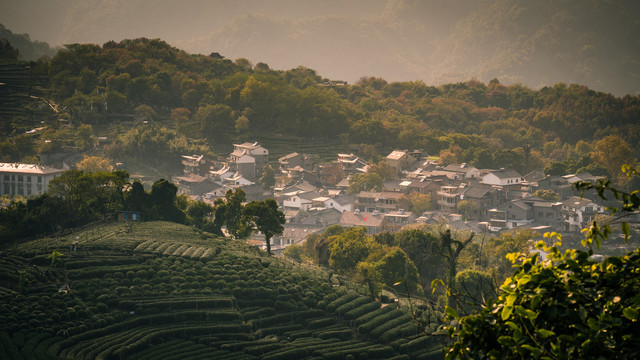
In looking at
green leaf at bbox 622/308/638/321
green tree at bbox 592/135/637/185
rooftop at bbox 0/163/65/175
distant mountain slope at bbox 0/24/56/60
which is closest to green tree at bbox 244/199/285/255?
rooftop at bbox 0/163/65/175

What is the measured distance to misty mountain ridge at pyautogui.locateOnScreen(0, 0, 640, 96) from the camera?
15062 centimetres

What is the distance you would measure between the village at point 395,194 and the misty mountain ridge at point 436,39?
302 ft

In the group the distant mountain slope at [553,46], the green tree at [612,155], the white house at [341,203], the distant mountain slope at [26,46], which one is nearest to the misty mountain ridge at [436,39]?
the distant mountain slope at [553,46]

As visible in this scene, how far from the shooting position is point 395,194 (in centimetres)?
5200

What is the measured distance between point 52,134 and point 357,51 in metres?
129

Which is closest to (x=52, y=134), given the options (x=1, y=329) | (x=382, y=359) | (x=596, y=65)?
(x=1, y=329)

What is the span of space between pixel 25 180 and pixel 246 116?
21819 millimetres

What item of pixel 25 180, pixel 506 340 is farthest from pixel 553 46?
pixel 506 340

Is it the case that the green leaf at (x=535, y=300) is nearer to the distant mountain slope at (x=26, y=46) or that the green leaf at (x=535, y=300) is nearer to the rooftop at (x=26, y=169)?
the rooftop at (x=26, y=169)

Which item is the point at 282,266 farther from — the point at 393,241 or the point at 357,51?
the point at 357,51

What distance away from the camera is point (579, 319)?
5.22 meters

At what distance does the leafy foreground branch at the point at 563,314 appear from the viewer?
507 centimetres

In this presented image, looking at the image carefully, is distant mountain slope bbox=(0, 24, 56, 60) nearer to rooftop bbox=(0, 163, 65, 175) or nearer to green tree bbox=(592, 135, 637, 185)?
rooftop bbox=(0, 163, 65, 175)

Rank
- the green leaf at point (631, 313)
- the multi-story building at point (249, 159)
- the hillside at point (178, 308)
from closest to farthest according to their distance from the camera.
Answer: the green leaf at point (631, 313), the hillside at point (178, 308), the multi-story building at point (249, 159)
